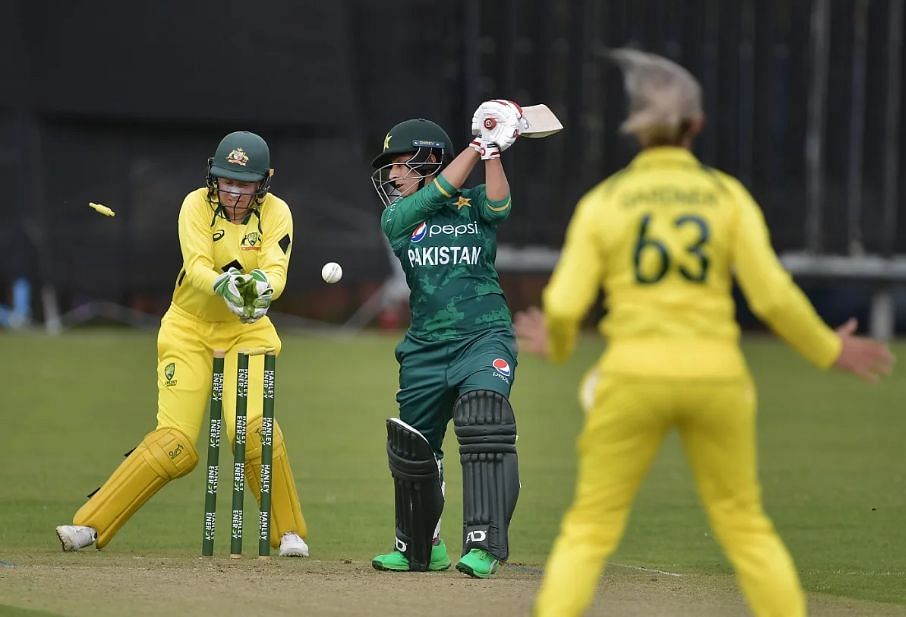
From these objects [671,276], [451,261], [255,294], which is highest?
[671,276]

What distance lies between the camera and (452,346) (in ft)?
26.4

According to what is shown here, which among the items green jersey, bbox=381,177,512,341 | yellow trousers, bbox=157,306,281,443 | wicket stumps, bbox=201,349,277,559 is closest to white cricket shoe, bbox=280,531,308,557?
wicket stumps, bbox=201,349,277,559

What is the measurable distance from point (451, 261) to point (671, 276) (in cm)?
269

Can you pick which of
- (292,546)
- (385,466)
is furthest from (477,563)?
(385,466)

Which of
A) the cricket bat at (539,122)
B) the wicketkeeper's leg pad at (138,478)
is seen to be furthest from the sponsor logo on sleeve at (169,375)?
the cricket bat at (539,122)

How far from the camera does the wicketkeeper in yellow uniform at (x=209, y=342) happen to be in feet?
27.8

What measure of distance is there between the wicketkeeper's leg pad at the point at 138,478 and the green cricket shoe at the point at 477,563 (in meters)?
1.57

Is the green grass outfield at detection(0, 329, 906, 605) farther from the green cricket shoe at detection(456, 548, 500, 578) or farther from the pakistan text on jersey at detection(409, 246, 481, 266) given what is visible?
the pakistan text on jersey at detection(409, 246, 481, 266)

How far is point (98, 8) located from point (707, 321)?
73.4ft

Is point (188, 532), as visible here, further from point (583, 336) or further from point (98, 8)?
point (583, 336)

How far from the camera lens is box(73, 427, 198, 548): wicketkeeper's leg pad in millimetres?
8445

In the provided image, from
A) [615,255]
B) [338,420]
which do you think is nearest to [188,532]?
[615,255]

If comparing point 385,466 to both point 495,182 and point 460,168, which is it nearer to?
point 495,182

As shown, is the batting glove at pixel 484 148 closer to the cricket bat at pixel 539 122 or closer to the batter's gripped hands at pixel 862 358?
the cricket bat at pixel 539 122
